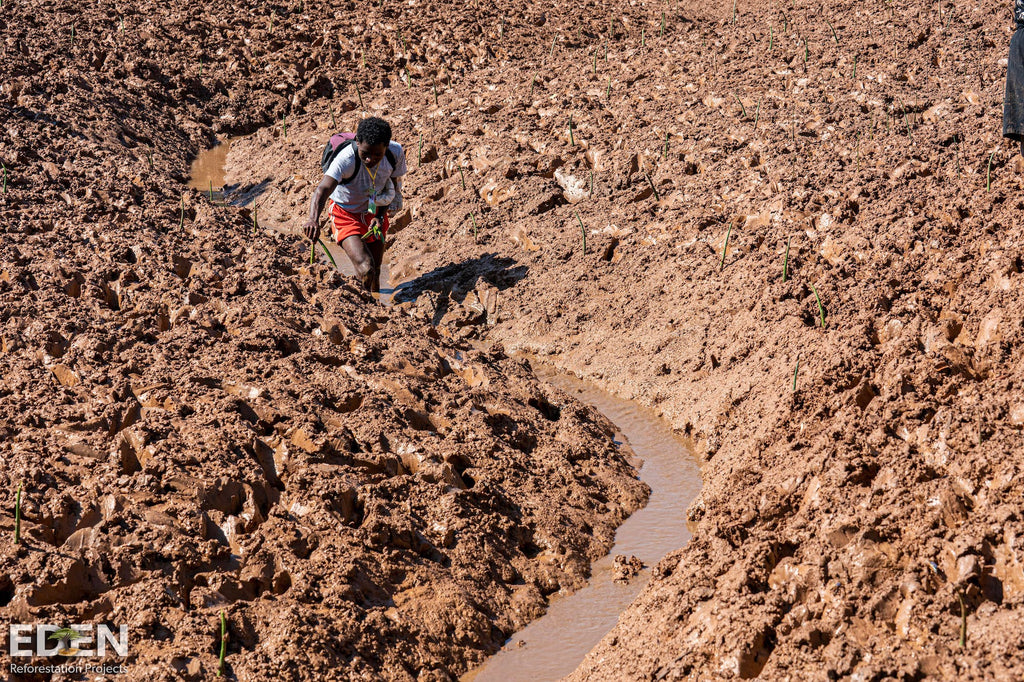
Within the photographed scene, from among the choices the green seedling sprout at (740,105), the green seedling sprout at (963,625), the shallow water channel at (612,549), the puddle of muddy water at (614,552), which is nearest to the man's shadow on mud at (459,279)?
the shallow water channel at (612,549)

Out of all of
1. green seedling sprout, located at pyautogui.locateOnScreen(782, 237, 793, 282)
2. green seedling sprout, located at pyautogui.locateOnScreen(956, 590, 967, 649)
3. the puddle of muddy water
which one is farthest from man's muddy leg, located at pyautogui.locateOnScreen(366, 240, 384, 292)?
green seedling sprout, located at pyautogui.locateOnScreen(956, 590, 967, 649)

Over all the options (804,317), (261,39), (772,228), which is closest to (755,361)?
(804,317)

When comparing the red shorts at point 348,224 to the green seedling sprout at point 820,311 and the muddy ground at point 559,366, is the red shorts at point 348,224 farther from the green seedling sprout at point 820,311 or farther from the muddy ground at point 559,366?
the green seedling sprout at point 820,311

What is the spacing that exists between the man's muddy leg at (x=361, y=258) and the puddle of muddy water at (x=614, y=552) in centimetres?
135

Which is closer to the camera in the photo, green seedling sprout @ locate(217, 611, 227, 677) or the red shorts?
green seedling sprout @ locate(217, 611, 227, 677)

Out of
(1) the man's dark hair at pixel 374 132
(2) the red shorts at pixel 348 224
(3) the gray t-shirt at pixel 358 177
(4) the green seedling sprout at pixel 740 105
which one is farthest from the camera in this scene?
(4) the green seedling sprout at pixel 740 105

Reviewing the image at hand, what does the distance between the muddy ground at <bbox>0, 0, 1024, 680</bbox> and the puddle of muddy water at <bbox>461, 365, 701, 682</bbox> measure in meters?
0.09

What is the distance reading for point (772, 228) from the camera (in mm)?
5883

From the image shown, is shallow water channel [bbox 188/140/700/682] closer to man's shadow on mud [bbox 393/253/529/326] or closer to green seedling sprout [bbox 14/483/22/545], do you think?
man's shadow on mud [bbox 393/253/529/326]

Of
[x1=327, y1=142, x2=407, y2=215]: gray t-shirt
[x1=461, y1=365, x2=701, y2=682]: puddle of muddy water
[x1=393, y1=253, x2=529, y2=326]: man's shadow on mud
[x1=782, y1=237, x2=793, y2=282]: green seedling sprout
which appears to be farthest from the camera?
[x1=393, y1=253, x2=529, y2=326]: man's shadow on mud

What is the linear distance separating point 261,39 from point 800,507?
8.95 metres

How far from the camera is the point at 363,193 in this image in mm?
6062

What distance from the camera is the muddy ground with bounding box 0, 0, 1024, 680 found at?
302cm

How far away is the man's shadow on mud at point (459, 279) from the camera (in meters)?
6.56
